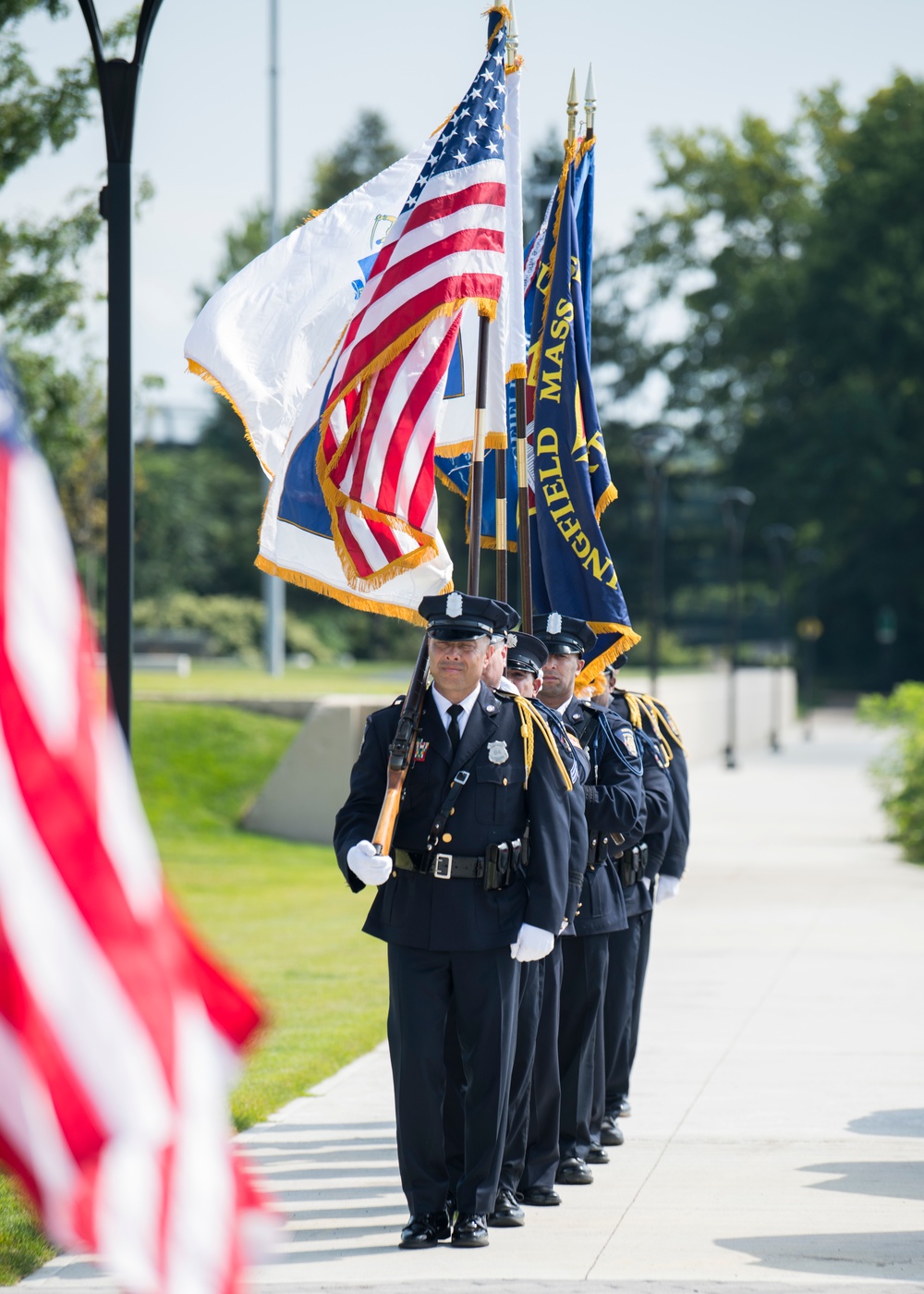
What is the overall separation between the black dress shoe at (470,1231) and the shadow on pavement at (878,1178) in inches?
55.7

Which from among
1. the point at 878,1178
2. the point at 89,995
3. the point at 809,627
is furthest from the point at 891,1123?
the point at 809,627

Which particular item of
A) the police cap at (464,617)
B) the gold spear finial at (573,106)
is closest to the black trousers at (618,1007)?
the police cap at (464,617)

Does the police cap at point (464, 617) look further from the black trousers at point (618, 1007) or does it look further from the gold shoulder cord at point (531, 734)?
the black trousers at point (618, 1007)

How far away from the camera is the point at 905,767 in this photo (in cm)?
2083

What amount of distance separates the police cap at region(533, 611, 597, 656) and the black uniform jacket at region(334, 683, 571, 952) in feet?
3.49

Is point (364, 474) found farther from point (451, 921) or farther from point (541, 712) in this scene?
point (451, 921)

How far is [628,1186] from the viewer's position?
21.4 ft

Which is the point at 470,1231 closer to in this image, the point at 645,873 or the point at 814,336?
the point at 645,873

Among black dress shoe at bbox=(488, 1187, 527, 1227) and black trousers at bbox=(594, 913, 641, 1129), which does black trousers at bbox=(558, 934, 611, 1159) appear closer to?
black trousers at bbox=(594, 913, 641, 1129)

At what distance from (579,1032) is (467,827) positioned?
4.53ft

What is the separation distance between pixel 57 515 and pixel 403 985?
4135mm

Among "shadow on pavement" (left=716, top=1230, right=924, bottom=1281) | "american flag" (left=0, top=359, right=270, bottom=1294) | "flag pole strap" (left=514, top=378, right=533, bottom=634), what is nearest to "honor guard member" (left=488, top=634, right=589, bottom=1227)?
"flag pole strap" (left=514, top=378, right=533, bottom=634)

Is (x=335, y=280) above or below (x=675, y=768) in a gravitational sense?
above

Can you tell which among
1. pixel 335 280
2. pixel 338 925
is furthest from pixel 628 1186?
pixel 338 925
